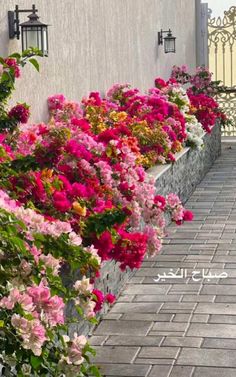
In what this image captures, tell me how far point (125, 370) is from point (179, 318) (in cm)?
104

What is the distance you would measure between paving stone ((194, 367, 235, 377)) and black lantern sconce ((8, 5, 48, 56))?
9.72 feet

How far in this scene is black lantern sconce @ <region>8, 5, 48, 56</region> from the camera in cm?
690

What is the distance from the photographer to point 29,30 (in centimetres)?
697

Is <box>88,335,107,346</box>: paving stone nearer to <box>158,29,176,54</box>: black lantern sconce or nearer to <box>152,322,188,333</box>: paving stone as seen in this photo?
<box>152,322,188,333</box>: paving stone

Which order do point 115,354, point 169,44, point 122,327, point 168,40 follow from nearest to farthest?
point 115,354
point 122,327
point 168,40
point 169,44

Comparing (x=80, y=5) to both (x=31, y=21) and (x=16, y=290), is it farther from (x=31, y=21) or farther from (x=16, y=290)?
(x=16, y=290)

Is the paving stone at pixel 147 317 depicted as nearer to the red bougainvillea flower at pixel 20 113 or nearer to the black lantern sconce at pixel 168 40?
the red bougainvillea flower at pixel 20 113

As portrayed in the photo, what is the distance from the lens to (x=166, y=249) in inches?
314

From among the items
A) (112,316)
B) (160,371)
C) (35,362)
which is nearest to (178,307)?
(112,316)

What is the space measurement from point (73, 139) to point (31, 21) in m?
1.36

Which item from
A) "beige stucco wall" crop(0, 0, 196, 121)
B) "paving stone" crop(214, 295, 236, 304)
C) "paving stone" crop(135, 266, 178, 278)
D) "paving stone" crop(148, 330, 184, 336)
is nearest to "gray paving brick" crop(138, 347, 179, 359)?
"paving stone" crop(148, 330, 184, 336)

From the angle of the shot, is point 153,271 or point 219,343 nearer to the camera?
point 219,343

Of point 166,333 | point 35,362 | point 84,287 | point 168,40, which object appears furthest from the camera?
point 168,40

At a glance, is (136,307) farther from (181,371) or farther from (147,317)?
(181,371)
